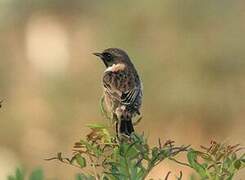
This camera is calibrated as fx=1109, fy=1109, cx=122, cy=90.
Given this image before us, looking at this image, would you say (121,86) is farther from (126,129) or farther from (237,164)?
(237,164)

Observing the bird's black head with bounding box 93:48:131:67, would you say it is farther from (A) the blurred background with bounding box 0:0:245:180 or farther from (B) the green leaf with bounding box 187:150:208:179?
(A) the blurred background with bounding box 0:0:245:180

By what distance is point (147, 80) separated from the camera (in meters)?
18.2

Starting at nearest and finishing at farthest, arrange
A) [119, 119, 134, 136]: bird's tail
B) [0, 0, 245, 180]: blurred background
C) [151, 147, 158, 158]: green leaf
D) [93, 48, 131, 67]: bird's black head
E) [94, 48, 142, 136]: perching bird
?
[151, 147, 158, 158]: green leaf, [119, 119, 134, 136]: bird's tail, [94, 48, 142, 136]: perching bird, [93, 48, 131, 67]: bird's black head, [0, 0, 245, 180]: blurred background

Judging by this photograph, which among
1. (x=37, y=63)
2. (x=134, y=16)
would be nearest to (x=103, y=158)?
(x=134, y=16)

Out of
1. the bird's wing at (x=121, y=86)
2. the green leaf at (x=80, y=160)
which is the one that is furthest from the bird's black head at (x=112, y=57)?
the green leaf at (x=80, y=160)

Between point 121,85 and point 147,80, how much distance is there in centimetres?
1232

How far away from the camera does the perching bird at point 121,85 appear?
17.0 feet

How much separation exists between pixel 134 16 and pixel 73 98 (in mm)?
2402

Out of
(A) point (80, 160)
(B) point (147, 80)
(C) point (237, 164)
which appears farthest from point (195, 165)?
(B) point (147, 80)

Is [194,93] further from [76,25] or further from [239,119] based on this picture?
[76,25]

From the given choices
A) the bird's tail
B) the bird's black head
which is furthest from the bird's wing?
the bird's tail

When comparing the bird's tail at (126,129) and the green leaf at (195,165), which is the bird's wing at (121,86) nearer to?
the bird's tail at (126,129)

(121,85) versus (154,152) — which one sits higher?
(121,85)

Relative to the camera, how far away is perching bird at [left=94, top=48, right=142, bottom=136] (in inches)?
204
